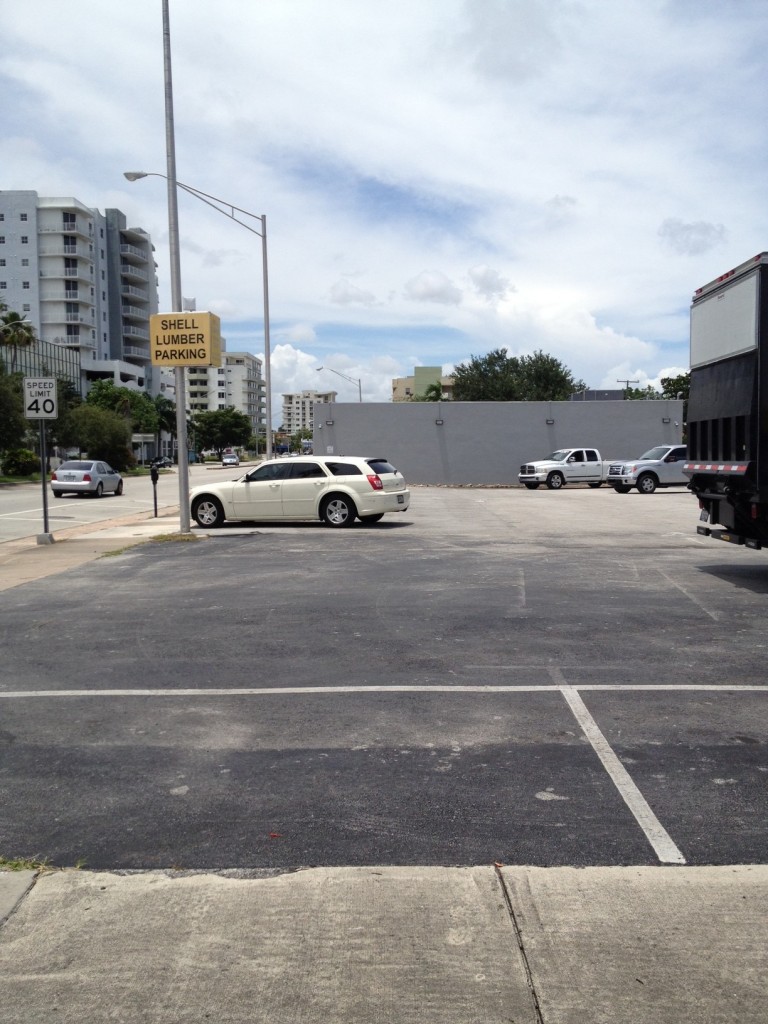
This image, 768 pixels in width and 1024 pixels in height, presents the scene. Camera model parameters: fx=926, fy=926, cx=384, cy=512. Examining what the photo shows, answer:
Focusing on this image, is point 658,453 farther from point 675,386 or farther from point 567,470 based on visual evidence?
point 675,386

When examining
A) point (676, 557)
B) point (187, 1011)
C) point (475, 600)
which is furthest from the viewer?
point (676, 557)

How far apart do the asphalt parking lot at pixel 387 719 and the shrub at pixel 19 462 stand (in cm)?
5018

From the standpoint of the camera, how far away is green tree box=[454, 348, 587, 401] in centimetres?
7431

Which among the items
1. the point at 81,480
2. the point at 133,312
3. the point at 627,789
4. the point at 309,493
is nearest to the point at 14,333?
the point at 81,480

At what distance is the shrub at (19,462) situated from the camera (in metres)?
58.9

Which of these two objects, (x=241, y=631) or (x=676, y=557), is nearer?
(x=241, y=631)

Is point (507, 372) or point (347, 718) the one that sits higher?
point (507, 372)

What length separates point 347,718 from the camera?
6.18m

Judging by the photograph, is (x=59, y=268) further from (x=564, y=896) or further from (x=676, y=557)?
(x=564, y=896)

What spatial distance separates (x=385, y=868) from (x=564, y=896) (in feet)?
2.51

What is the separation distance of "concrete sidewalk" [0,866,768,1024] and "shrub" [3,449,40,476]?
58791mm

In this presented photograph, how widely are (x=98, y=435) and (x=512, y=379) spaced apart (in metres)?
32.6

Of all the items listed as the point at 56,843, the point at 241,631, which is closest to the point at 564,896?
the point at 56,843

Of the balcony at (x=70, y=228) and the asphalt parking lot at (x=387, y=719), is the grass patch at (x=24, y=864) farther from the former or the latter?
the balcony at (x=70, y=228)
